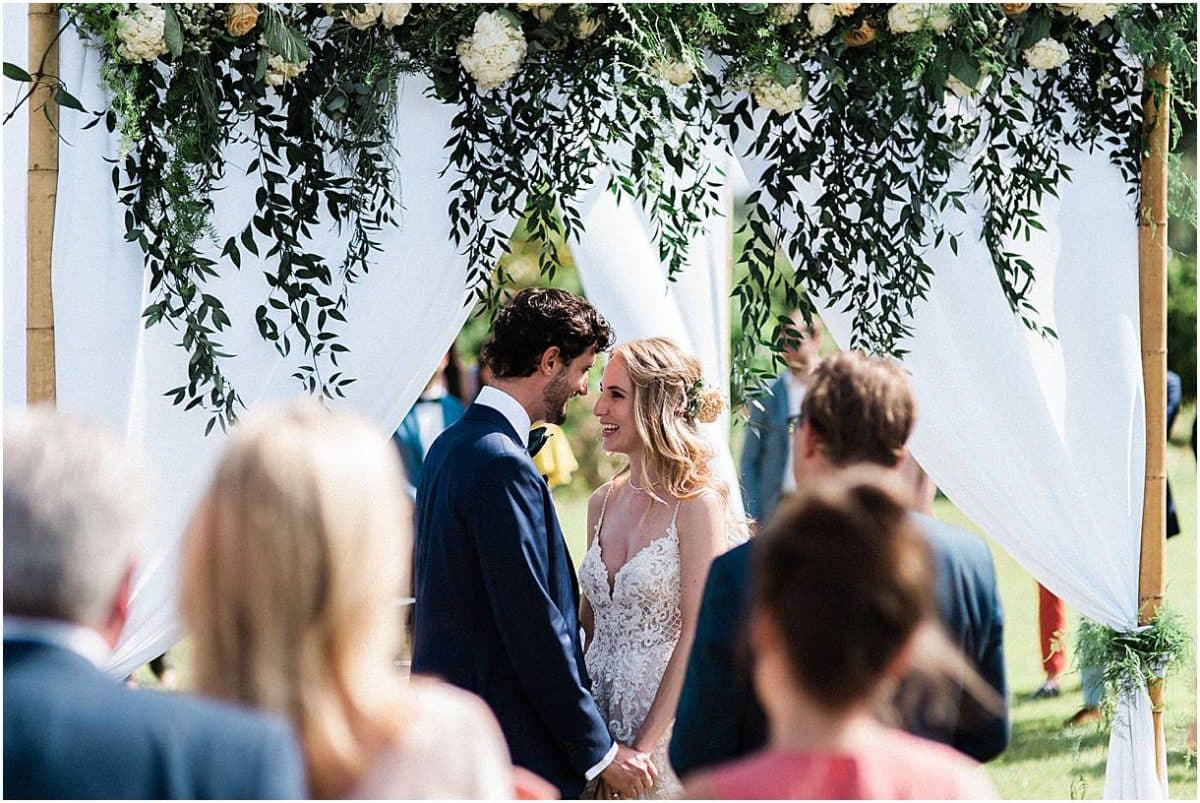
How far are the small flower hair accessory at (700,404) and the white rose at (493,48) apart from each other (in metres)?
0.88

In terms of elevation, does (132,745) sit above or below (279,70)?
below

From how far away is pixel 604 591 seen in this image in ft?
10.2

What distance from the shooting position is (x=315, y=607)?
1.41 metres

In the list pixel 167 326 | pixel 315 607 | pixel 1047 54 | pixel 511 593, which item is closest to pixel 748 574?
pixel 315 607

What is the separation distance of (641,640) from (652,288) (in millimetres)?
926

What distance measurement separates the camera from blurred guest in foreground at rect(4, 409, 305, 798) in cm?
132

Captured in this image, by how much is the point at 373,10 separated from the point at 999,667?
6.71 ft

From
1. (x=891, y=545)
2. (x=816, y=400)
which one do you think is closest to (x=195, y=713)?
(x=891, y=545)

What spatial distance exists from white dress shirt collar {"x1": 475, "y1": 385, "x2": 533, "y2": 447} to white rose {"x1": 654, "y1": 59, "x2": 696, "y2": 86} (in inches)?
34.4

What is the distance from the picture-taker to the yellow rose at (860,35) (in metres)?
3.20

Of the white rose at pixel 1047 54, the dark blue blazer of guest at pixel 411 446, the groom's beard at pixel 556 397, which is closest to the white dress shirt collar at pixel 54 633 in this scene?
the groom's beard at pixel 556 397

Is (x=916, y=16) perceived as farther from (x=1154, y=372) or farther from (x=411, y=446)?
(x=411, y=446)

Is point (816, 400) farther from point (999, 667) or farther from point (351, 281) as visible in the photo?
point (351, 281)

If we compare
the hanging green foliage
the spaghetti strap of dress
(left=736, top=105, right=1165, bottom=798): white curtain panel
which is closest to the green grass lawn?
(left=736, top=105, right=1165, bottom=798): white curtain panel
